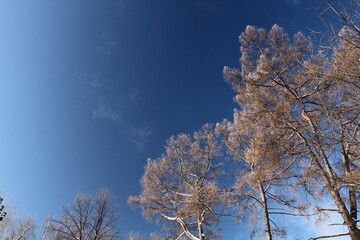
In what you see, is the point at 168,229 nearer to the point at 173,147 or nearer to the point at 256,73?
the point at 173,147

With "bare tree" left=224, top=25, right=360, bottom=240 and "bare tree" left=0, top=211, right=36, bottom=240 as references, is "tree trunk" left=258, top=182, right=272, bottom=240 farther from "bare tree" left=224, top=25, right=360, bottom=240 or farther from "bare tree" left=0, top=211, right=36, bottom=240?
"bare tree" left=0, top=211, right=36, bottom=240

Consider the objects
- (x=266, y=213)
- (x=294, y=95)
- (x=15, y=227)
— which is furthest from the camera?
(x=15, y=227)

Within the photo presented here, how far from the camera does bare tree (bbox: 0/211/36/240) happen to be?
20.9 metres

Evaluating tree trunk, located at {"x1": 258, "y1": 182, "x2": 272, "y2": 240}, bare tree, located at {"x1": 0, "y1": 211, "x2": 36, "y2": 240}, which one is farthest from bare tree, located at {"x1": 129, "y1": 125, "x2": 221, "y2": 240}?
bare tree, located at {"x1": 0, "y1": 211, "x2": 36, "y2": 240}

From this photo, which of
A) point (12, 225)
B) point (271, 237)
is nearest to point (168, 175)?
point (271, 237)

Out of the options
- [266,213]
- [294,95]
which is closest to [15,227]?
[266,213]

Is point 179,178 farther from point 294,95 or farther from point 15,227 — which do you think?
point 15,227

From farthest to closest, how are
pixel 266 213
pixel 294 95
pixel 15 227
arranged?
1. pixel 15 227
2. pixel 266 213
3. pixel 294 95

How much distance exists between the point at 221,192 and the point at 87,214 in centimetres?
1125

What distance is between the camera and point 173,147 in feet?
47.5

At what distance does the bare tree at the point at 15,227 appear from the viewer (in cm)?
2088

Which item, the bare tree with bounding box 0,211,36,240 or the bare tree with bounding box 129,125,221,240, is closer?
the bare tree with bounding box 129,125,221,240

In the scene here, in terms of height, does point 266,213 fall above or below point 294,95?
below

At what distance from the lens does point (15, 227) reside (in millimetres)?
23453
